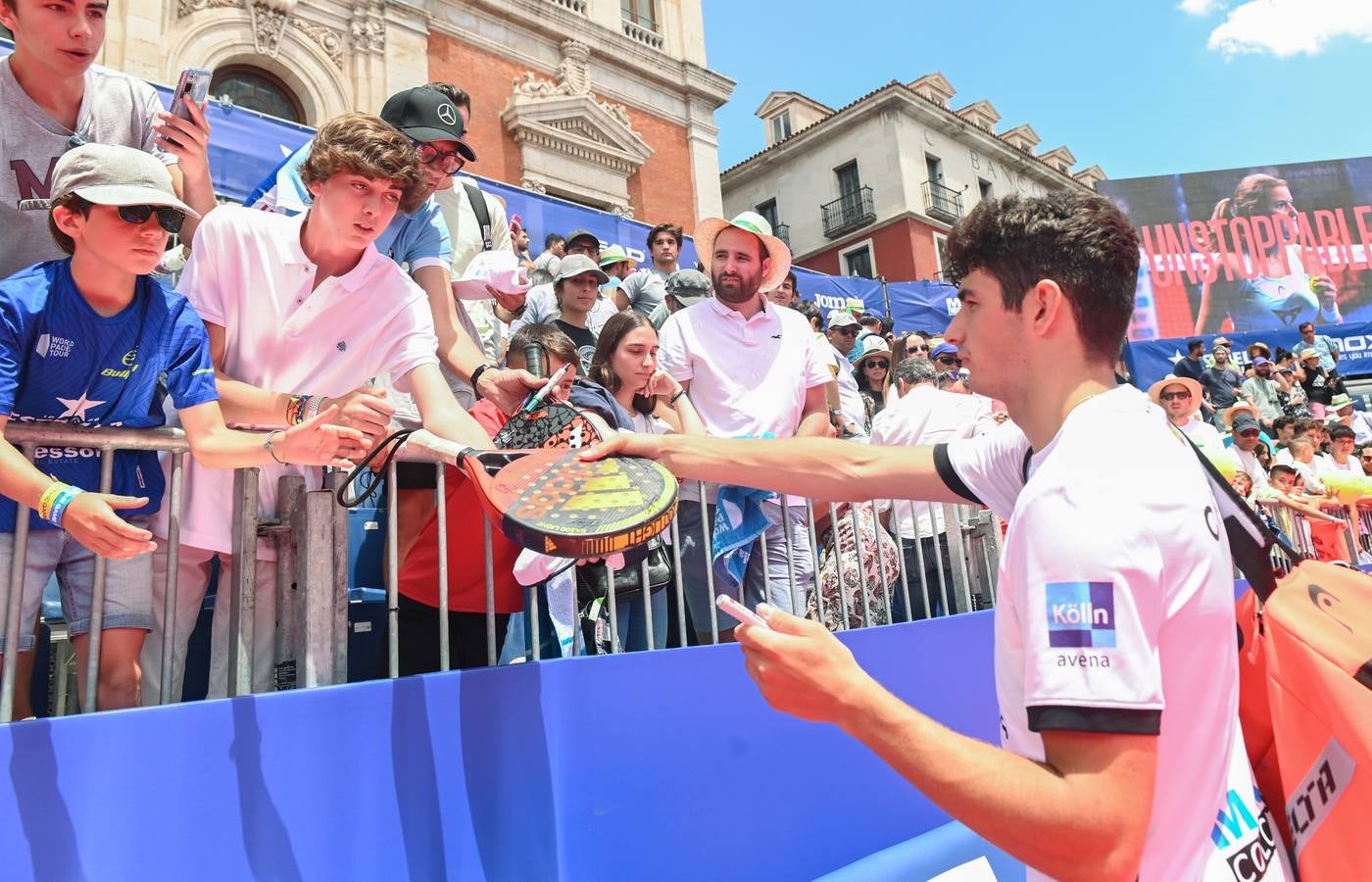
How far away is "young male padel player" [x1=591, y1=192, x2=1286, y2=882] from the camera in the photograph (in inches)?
47.0

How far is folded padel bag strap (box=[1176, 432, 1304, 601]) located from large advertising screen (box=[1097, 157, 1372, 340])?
2637 centimetres

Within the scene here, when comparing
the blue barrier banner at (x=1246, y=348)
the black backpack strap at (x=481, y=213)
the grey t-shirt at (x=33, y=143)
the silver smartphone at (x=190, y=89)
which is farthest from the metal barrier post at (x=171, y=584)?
the blue barrier banner at (x=1246, y=348)

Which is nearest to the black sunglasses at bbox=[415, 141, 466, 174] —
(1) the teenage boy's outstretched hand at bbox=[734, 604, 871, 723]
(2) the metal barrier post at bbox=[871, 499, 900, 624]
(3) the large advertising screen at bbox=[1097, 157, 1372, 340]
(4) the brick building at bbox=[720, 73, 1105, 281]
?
(2) the metal barrier post at bbox=[871, 499, 900, 624]

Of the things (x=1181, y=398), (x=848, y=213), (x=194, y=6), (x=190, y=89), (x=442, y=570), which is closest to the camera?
(x=442, y=570)

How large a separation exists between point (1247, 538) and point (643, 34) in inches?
827

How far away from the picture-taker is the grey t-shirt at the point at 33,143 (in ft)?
8.86

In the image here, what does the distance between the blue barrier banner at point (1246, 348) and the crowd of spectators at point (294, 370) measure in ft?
46.7

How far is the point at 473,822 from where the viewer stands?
2.46m

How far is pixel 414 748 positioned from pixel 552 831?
20.0 inches

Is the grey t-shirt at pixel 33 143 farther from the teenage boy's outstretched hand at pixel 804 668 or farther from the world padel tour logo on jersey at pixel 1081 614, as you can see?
the world padel tour logo on jersey at pixel 1081 614

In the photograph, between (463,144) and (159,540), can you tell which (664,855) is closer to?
(159,540)

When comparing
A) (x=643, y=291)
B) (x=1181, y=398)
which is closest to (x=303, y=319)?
(x=643, y=291)

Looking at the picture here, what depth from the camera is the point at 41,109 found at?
2.83 meters

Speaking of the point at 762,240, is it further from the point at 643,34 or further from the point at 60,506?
the point at 643,34
